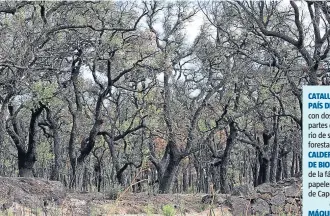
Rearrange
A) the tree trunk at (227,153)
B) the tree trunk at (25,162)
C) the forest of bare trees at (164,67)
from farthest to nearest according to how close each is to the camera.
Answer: the tree trunk at (227,153)
the tree trunk at (25,162)
the forest of bare trees at (164,67)

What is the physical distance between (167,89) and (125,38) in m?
3.07

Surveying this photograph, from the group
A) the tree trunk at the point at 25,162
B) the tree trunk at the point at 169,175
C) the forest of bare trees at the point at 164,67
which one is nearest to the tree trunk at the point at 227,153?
the forest of bare trees at the point at 164,67

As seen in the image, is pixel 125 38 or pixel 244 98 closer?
pixel 125 38

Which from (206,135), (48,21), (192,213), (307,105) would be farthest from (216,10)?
(307,105)

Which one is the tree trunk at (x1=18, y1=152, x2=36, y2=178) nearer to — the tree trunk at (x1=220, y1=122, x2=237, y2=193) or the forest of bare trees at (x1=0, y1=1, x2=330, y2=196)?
the forest of bare trees at (x1=0, y1=1, x2=330, y2=196)

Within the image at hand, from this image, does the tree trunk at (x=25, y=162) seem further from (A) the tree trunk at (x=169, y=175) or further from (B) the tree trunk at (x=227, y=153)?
(B) the tree trunk at (x=227, y=153)

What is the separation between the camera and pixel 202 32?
24.0 metres

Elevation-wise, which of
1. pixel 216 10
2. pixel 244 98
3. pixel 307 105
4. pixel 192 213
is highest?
pixel 216 10

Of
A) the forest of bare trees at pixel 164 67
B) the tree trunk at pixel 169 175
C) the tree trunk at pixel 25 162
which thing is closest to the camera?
the forest of bare trees at pixel 164 67

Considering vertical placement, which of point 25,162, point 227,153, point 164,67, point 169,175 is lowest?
point 169,175

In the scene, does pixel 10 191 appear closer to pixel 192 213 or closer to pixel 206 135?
pixel 192 213

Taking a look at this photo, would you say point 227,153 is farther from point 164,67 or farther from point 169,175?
point 164,67

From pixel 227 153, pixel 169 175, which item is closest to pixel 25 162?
pixel 169 175

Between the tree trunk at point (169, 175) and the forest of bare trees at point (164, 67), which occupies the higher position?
the forest of bare trees at point (164, 67)
